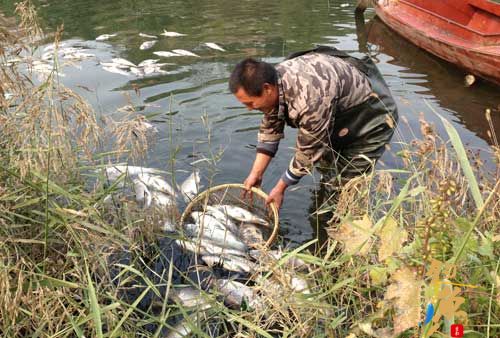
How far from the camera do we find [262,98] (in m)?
3.55

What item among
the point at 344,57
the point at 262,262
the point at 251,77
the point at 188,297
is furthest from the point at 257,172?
the point at 262,262

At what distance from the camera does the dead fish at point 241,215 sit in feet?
13.0

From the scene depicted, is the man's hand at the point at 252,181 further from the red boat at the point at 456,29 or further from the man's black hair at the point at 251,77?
the red boat at the point at 456,29

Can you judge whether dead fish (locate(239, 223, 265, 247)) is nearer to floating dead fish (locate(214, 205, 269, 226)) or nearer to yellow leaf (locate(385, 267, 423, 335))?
floating dead fish (locate(214, 205, 269, 226))

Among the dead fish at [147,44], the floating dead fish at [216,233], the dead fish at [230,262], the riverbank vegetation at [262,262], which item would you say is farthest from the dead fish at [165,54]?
the dead fish at [230,262]

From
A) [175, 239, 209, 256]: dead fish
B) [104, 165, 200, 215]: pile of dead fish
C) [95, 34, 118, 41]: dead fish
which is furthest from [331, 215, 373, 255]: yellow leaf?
[95, 34, 118, 41]: dead fish

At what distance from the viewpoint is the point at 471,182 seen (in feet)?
6.10

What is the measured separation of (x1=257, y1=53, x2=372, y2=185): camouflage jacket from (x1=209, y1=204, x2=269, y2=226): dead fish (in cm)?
46

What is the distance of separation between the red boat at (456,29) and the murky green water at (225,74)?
336mm

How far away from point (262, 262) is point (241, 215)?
1.41 metres

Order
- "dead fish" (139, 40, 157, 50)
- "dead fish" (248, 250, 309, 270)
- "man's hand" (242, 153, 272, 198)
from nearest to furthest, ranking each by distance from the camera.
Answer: "dead fish" (248, 250, 309, 270), "man's hand" (242, 153, 272, 198), "dead fish" (139, 40, 157, 50)

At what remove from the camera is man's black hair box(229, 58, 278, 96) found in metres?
3.43

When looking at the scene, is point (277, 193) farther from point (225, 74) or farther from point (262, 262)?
point (225, 74)

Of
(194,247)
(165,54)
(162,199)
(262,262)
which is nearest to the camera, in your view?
(262,262)
